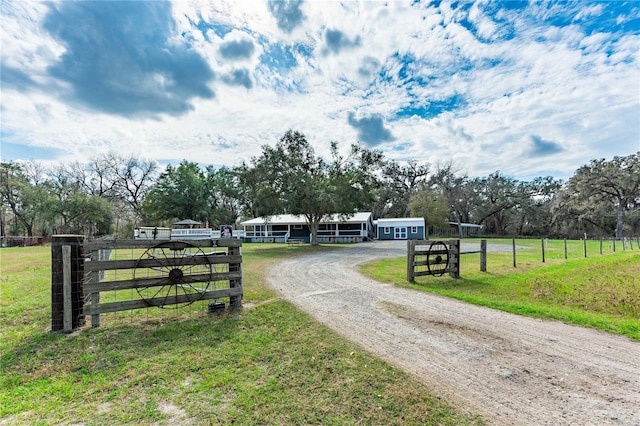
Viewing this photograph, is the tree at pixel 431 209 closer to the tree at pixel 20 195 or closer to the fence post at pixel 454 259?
the fence post at pixel 454 259

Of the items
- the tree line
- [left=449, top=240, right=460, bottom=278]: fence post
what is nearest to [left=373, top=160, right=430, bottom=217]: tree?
the tree line

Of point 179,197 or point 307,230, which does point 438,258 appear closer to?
point 307,230

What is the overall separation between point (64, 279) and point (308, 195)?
1830 cm

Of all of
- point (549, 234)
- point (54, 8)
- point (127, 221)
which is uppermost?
point (54, 8)

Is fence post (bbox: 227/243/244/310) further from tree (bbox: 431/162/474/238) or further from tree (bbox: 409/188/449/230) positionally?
tree (bbox: 431/162/474/238)

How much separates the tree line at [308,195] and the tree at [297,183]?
0.08m

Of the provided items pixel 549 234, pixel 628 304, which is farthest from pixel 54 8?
pixel 549 234

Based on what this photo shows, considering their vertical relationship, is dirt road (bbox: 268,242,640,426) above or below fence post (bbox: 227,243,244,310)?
below

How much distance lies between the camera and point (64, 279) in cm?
437

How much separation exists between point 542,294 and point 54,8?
13114 mm

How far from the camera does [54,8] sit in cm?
720

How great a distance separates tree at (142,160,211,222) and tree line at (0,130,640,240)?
0.13 m

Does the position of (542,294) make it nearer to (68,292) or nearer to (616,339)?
(616,339)

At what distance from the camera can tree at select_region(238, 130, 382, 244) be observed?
2241 cm
